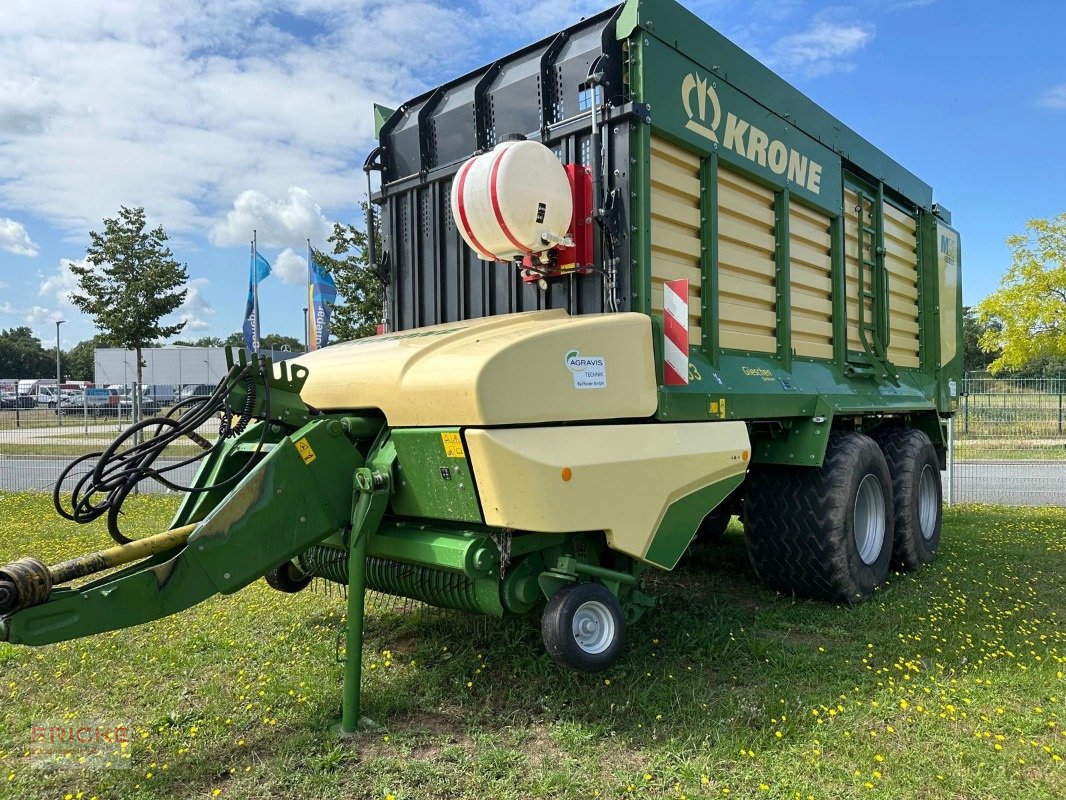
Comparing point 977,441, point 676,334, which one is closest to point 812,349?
point 676,334

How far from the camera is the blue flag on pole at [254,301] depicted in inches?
595

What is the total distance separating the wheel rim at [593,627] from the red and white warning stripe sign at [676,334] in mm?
1077

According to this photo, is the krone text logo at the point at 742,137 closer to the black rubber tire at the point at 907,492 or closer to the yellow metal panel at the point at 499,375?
the yellow metal panel at the point at 499,375

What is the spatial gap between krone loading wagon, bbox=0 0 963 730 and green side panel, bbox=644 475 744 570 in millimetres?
15

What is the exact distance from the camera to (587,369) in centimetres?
326

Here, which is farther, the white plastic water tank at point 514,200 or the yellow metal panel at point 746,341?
the yellow metal panel at point 746,341

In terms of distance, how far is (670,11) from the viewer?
397cm

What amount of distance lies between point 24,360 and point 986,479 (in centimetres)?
8428

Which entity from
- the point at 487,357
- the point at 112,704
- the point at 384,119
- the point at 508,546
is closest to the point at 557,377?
the point at 487,357

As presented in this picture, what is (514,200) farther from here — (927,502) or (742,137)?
(927,502)

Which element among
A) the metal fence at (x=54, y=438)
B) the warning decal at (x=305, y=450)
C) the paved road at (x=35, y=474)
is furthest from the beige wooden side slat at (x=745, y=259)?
the metal fence at (x=54, y=438)

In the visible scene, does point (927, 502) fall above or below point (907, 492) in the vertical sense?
below

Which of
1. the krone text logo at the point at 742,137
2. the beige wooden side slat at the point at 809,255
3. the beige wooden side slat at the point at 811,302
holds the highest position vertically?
the krone text logo at the point at 742,137

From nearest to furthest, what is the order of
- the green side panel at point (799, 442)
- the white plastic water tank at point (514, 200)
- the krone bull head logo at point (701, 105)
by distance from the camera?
the white plastic water tank at point (514, 200), the krone bull head logo at point (701, 105), the green side panel at point (799, 442)
